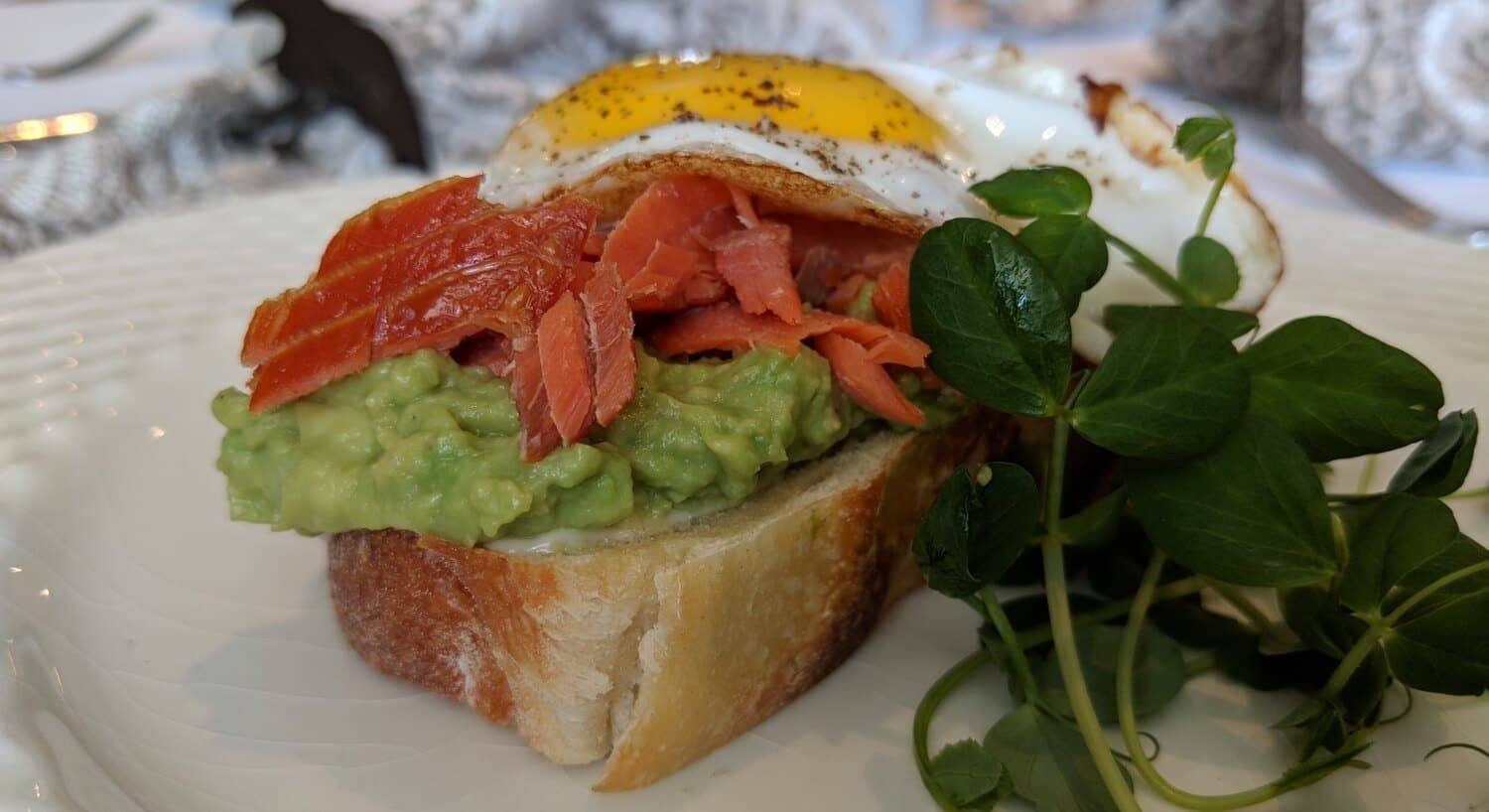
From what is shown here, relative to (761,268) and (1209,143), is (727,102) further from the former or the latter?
(1209,143)

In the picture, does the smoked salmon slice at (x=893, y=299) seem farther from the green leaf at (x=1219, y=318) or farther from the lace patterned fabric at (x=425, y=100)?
the lace patterned fabric at (x=425, y=100)

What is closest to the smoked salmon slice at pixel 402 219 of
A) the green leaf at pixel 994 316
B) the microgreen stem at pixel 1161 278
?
the green leaf at pixel 994 316

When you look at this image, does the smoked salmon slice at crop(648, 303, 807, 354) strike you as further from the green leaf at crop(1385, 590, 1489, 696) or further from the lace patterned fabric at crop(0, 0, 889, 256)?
the lace patterned fabric at crop(0, 0, 889, 256)

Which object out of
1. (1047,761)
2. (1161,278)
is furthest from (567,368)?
(1161,278)

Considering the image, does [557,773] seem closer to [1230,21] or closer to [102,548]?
[102,548]

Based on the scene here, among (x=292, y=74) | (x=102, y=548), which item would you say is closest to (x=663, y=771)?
(x=102, y=548)

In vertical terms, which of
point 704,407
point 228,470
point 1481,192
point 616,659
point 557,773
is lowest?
point 1481,192
